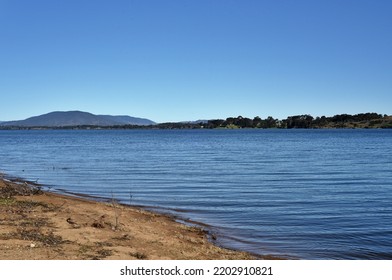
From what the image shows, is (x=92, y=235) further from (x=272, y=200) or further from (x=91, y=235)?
(x=272, y=200)

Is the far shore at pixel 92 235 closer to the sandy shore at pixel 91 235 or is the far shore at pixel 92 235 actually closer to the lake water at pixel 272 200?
the sandy shore at pixel 91 235

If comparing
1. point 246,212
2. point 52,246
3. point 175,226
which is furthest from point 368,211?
point 52,246

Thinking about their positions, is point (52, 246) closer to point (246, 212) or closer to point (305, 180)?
point (246, 212)

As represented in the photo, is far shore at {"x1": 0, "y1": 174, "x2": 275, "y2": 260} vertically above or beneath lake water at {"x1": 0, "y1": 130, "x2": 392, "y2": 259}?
above

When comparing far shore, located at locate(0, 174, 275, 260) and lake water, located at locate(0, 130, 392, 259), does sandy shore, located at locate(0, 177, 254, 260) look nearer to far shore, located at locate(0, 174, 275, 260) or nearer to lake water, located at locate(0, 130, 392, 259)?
far shore, located at locate(0, 174, 275, 260)

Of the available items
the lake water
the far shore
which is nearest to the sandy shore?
the far shore

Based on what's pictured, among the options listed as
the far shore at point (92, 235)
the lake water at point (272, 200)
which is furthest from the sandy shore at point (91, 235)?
the lake water at point (272, 200)

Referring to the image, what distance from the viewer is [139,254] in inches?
375

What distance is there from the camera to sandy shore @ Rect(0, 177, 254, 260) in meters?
9.33

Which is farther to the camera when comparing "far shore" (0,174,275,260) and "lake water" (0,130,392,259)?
"lake water" (0,130,392,259)

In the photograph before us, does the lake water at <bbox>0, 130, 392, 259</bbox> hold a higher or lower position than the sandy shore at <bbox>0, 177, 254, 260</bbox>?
lower

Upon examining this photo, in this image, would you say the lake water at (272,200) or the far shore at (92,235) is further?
the lake water at (272,200)

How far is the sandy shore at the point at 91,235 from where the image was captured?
9328 millimetres
